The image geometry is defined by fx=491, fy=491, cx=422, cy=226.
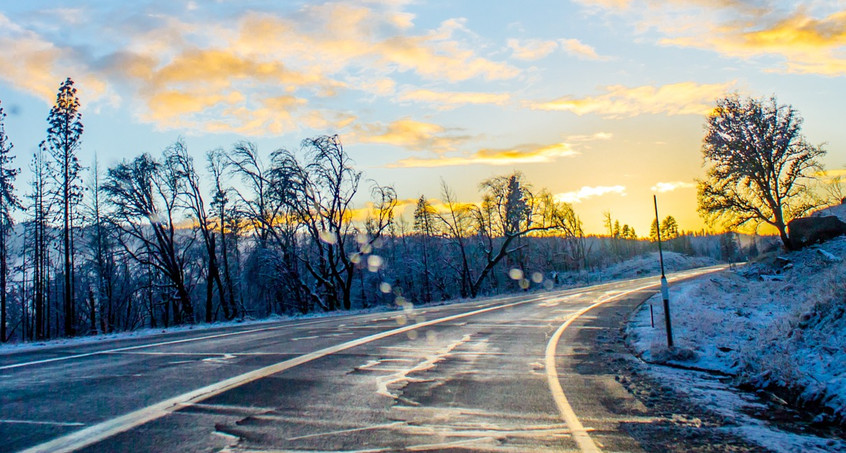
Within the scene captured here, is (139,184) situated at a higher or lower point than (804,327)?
higher

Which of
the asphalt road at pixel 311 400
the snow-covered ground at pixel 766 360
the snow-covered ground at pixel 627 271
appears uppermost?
the asphalt road at pixel 311 400

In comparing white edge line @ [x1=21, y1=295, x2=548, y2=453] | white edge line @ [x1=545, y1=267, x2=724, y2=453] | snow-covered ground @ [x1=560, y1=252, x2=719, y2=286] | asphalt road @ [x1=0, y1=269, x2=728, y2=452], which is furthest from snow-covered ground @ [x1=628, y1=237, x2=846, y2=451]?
snow-covered ground @ [x1=560, y1=252, x2=719, y2=286]

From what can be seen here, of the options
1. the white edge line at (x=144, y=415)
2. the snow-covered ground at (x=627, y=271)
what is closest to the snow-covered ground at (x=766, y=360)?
the white edge line at (x=144, y=415)

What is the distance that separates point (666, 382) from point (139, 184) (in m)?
34.7

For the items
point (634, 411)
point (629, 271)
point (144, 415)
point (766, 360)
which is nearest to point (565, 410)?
point (634, 411)

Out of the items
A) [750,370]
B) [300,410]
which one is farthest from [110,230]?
[750,370]

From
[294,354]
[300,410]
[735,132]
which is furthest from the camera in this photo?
[735,132]

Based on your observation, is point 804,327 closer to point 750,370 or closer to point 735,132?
point 750,370

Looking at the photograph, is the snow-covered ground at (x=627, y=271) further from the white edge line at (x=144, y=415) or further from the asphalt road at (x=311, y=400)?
the white edge line at (x=144, y=415)

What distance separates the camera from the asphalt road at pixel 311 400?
12.9ft

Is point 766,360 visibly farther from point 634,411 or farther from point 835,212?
point 835,212

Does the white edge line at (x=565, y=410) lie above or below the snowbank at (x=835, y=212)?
below

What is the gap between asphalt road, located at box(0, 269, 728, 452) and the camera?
12.9 ft

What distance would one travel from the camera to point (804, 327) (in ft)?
25.9
